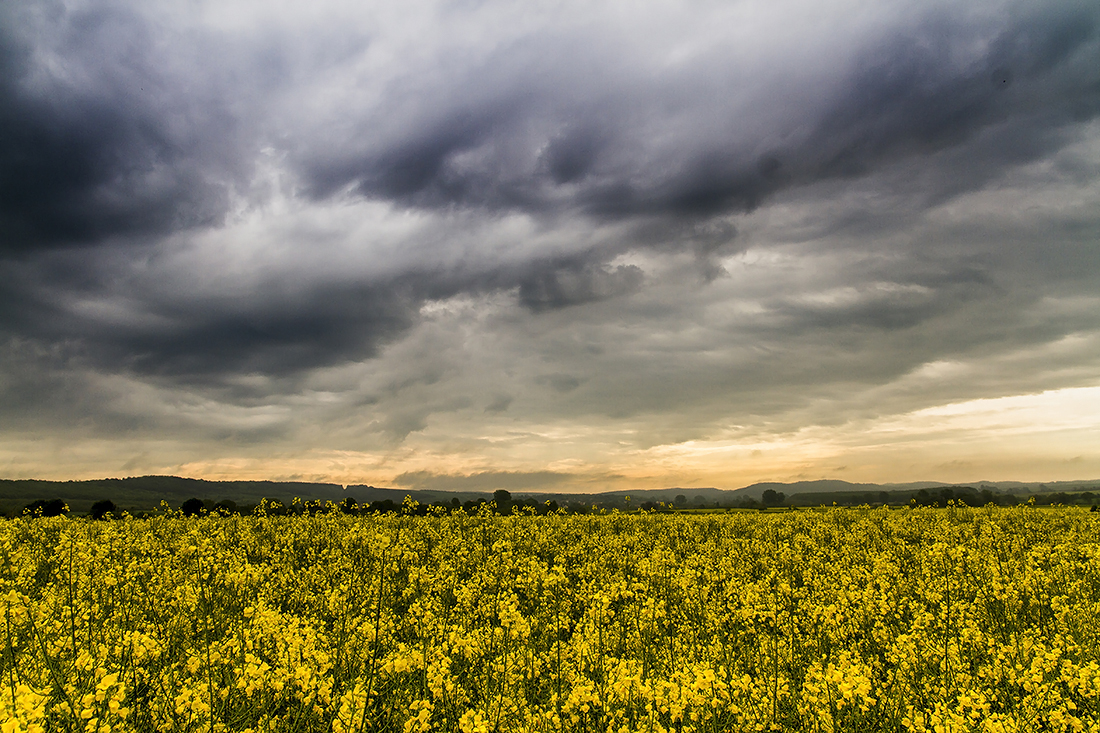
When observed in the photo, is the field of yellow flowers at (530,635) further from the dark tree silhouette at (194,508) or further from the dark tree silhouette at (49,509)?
the dark tree silhouette at (49,509)

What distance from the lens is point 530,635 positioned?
9.45 m

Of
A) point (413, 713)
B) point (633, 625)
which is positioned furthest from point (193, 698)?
point (633, 625)

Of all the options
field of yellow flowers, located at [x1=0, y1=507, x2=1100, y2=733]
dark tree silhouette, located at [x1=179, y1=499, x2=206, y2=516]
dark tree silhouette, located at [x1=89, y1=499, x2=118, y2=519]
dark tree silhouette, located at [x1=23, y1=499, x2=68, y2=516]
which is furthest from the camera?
dark tree silhouette, located at [x1=89, y1=499, x2=118, y2=519]

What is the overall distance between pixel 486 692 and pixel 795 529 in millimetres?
23367

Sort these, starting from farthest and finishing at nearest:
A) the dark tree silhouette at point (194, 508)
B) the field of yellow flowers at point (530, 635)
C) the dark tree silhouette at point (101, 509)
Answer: the dark tree silhouette at point (101, 509), the dark tree silhouette at point (194, 508), the field of yellow flowers at point (530, 635)

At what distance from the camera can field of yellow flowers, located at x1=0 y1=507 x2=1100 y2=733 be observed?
5758 millimetres

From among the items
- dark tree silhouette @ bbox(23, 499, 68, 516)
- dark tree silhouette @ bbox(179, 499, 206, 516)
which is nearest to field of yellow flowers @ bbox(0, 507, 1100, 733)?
dark tree silhouette @ bbox(179, 499, 206, 516)

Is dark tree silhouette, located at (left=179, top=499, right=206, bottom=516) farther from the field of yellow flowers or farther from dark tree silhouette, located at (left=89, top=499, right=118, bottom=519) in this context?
the field of yellow flowers

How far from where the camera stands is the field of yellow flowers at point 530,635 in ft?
18.9

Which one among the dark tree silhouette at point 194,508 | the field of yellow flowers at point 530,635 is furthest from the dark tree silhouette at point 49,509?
the field of yellow flowers at point 530,635

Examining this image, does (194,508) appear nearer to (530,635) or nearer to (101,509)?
(101,509)

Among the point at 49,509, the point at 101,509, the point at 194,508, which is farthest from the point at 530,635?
the point at 101,509

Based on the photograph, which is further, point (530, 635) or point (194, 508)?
point (194, 508)

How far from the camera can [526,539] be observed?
20594mm
